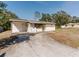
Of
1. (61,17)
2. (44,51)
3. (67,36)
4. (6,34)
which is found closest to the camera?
(44,51)

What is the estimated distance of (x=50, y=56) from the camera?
5219mm

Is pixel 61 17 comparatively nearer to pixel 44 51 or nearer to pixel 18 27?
pixel 44 51

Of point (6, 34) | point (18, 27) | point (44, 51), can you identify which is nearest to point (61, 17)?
point (44, 51)

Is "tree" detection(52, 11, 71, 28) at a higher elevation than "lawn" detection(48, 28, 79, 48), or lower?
higher

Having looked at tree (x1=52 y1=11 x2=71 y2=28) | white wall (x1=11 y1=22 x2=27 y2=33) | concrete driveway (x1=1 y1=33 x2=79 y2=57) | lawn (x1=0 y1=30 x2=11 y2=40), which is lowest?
concrete driveway (x1=1 y1=33 x2=79 y2=57)

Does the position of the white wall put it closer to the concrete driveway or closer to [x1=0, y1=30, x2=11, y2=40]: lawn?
[x1=0, y1=30, x2=11, y2=40]: lawn

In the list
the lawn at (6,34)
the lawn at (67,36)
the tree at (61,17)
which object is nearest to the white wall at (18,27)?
the lawn at (6,34)

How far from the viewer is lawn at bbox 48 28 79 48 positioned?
654 centimetres

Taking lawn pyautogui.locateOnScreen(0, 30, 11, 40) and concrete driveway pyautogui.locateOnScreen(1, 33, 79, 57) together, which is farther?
lawn pyautogui.locateOnScreen(0, 30, 11, 40)

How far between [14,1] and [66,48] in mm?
2795

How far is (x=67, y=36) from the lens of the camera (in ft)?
23.3

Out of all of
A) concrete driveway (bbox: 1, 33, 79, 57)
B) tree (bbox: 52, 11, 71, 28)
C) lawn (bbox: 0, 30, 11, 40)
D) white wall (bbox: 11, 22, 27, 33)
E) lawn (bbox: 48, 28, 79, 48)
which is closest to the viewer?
concrete driveway (bbox: 1, 33, 79, 57)

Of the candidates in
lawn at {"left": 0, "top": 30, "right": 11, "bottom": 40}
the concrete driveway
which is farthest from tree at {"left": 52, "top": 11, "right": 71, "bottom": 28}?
lawn at {"left": 0, "top": 30, "right": 11, "bottom": 40}

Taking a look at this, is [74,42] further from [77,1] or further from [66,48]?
[77,1]
